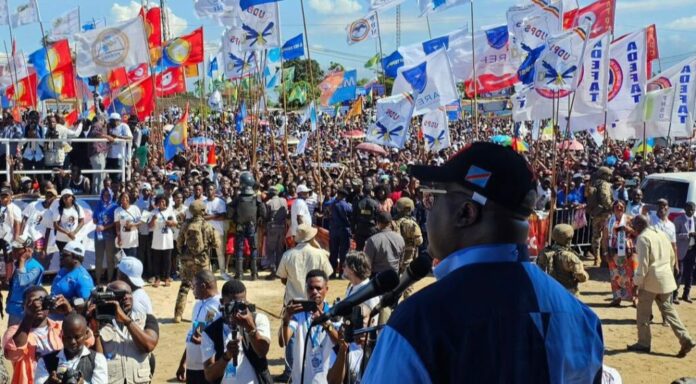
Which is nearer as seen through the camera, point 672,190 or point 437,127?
point 672,190

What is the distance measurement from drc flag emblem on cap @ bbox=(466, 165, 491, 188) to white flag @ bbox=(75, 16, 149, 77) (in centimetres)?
1529

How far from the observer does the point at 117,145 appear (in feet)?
46.1

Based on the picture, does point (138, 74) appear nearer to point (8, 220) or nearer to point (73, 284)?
point (8, 220)

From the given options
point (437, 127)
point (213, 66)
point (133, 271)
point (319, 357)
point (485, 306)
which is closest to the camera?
A: point (485, 306)

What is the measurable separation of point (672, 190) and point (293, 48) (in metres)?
13.2

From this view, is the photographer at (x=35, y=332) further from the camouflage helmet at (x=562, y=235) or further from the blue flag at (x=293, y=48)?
the blue flag at (x=293, y=48)

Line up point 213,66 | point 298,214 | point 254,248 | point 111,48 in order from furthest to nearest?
1. point 213,66
2. point 111,48
3. point 254,248
4. point 298,214

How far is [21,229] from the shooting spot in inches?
477

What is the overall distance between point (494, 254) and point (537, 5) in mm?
18975

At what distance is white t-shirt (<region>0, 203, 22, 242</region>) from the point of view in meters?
11.9

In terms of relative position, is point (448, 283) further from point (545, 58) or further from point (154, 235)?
point (545, 58)

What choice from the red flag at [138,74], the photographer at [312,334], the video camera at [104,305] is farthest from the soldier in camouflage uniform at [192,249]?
the red flag at [138,74]

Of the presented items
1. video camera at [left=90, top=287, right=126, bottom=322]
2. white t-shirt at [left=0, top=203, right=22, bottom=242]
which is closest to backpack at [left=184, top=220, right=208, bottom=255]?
white t-shirt at [left=0, top=203, right=22, bottom=242]

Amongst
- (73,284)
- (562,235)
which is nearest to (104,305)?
(73,284)
